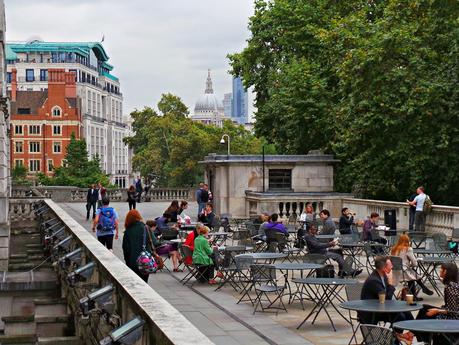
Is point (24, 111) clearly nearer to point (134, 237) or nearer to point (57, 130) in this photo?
point (57, 130)

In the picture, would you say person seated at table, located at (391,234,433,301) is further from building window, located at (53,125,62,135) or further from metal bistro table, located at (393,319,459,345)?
building window, located at (53,125,62,135)

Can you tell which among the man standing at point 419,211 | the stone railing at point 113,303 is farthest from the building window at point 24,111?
the stone railing at point 113,303

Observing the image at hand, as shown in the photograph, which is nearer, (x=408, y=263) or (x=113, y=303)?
(x=113, y=303)

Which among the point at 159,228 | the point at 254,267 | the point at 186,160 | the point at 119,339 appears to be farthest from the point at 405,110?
the point at 186,160

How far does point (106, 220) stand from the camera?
854 inches

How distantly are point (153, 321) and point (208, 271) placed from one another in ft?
39.2

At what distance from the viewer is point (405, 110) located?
34875mm

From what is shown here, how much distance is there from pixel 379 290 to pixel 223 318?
374 cm

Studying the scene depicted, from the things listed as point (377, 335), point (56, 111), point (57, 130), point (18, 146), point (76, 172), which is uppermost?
point (56, 111)

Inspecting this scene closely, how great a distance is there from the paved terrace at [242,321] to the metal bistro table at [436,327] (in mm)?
2796

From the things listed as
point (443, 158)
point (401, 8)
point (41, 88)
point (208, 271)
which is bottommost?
point (208, 271)

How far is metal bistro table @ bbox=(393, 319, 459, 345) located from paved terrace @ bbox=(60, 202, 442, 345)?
2.80 metres

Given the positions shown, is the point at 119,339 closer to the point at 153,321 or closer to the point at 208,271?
the point at 153,321

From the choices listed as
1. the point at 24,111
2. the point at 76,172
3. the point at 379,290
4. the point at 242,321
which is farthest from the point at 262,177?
the point at 24,111
